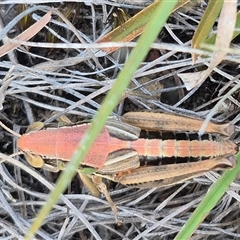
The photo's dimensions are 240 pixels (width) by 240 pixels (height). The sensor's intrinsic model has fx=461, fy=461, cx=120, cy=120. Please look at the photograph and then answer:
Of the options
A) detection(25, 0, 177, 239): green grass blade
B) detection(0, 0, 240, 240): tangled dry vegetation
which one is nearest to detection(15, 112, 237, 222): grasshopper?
detection(0, 0, 240, 240): tangled dry vegetation

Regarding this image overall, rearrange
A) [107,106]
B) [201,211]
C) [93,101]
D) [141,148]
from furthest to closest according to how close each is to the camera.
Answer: [93,101] → [141,148] → [201,211] → [107,106]

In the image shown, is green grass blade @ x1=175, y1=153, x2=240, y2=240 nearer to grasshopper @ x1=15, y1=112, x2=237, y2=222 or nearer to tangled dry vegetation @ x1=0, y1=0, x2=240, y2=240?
grasshopper @ x1=15, y1=112, x2=237, y2=222

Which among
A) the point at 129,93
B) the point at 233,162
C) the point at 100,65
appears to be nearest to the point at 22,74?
the point at 100,65

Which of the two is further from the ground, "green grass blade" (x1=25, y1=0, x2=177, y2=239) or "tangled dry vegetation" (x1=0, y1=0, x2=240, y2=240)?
"green grass blade" (x1=25, y1=0, x2=177, y2=239)

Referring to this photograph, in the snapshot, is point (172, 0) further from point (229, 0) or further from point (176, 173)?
point (176, 173)

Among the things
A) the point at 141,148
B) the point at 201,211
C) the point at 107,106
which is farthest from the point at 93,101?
the point at 107,106

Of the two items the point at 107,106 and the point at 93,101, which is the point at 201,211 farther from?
the point at 93,101

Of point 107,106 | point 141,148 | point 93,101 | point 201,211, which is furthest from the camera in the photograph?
→ point 93,101
